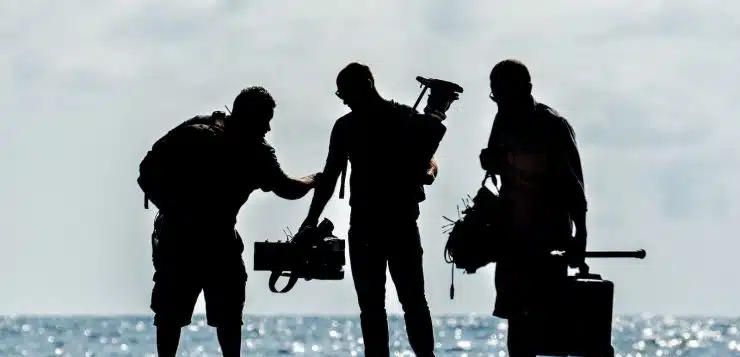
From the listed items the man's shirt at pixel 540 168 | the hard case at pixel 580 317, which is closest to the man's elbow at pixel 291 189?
the man's shirt at pixel 540 168

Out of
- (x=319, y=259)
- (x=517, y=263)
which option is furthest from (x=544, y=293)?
(x=319, y=259)

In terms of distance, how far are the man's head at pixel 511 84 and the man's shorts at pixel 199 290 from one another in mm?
2663

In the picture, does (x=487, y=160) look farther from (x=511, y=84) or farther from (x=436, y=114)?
(x=436, y=114)

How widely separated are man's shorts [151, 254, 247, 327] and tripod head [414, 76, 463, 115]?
6.17 ft

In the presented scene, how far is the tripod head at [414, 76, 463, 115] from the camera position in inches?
598

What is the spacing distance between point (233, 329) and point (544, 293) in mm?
2618

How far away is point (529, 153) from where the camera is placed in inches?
555

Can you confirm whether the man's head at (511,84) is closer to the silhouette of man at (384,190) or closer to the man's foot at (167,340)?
the silhouette of man at (384,190)

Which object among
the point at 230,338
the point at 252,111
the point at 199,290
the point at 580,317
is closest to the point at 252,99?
the point at 252,111

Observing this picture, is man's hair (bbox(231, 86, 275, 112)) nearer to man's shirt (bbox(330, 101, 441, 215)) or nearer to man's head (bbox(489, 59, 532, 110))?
man's shirt (bbox(330, 101, 441, 215))

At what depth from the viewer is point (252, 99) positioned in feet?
49.3

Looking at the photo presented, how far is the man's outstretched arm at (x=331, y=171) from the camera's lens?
1546 cm

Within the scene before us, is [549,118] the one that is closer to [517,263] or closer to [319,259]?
[517,263]

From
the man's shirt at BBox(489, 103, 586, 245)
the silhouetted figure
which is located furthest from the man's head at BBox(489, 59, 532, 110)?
the man's shirt at BBox(489, 103, 586, 245)
